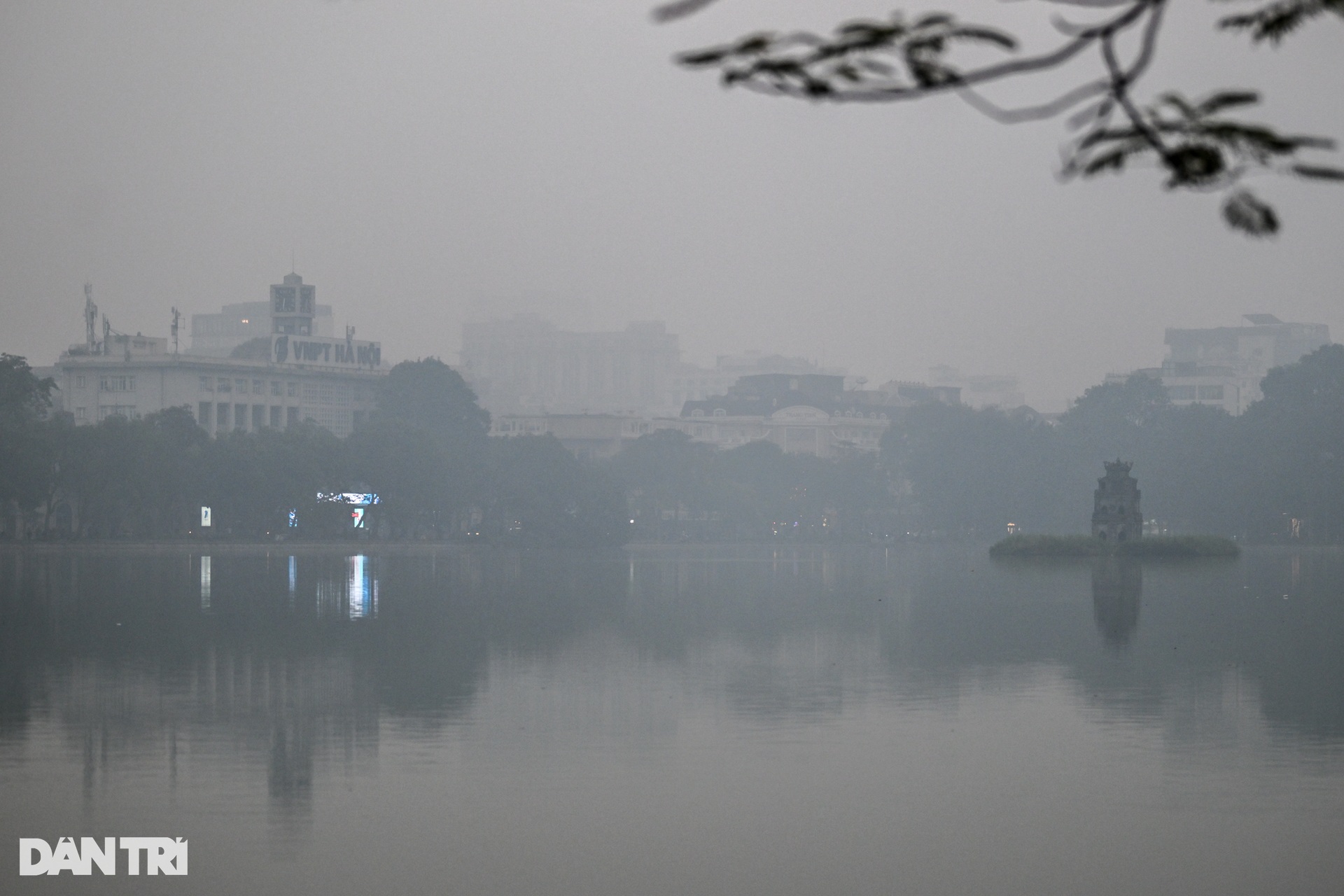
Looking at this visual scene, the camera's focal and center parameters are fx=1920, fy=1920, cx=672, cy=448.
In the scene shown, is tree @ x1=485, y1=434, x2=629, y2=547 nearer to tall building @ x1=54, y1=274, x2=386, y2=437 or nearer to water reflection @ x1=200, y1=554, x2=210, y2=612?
tall building @ x1=54, y1=274, x2=386, y2=437

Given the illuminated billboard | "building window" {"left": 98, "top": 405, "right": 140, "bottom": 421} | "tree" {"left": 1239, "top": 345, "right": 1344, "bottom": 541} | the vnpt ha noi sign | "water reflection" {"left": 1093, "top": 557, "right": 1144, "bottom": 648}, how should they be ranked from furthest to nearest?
the vnpt ha noi sign
"building window" {"left": 98, "top": 405, "right": 140, "bottom": 421}
"tree" {"left": 1239, "top": 345, "right": 1344, "bottom": 541}
the illuminated billboard
"water reflection" {"left": 1093, "top": 557, "right": 1144, "bottom": 648}

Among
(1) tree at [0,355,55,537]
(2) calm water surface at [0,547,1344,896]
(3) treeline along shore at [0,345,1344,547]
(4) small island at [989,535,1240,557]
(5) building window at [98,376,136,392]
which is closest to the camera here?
(2) calm water surface at [0,547,1344,896]

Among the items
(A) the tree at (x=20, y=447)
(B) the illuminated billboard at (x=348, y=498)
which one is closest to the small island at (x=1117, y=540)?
(B) the illuminated billboard at (x=348, y=498)

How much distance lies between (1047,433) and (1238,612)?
380 ft

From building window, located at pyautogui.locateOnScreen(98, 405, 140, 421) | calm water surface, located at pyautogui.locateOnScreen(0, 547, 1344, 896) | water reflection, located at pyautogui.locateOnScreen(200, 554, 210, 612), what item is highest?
building window, located at pyautogui.locateOnScreen(98, 405, 140, 421)

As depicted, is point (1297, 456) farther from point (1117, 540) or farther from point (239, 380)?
point (239, 380)

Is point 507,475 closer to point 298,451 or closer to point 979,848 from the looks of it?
point 298,451

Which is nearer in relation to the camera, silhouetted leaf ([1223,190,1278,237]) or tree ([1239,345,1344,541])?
silhouetted leaf ([1223,190,1278,237])

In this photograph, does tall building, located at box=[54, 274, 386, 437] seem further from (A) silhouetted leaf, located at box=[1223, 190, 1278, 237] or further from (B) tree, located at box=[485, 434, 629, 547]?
(A) silhouetted leaf, located at box=[1223, 190, 1278, 237]

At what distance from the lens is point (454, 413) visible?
162m

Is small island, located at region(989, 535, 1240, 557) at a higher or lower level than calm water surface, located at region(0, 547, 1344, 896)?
higher

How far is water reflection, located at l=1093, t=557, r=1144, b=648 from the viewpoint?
40.5 meters

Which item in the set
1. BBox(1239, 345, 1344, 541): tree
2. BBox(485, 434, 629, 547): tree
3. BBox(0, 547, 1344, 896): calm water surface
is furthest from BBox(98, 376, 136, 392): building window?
BBox(0, 547, 1344, 896): calm water surface

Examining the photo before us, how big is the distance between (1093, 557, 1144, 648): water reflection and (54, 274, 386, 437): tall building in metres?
94.0
